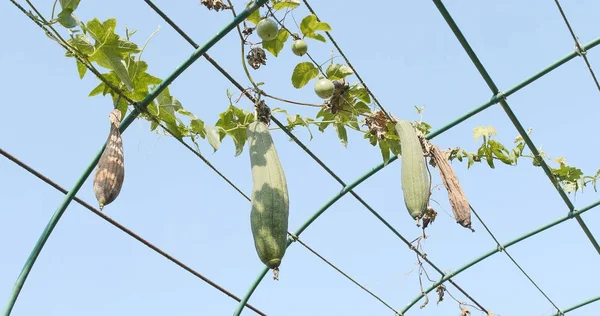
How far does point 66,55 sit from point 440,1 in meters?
1.73

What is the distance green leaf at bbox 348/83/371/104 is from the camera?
12.0 ft

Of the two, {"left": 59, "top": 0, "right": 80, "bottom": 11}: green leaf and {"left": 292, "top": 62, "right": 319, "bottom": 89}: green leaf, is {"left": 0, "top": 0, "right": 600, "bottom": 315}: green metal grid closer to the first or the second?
{"left": 292, "top": 62, "right": 319, "bottom": 89}: green leaf

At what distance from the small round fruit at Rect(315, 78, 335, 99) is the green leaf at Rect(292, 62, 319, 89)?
0.19 meters

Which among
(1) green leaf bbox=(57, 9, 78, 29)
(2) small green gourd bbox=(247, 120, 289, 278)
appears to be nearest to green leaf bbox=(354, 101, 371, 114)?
(2) small green gourd bbox=(247, 120, 289, 278)

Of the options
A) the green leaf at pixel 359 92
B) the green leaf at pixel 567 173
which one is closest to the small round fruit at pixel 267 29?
the green leaf at pixel 359 92

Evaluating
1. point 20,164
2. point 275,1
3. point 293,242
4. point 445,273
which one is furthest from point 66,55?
point 445,273

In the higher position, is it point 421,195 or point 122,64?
point 122,64

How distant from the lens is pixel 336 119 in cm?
383

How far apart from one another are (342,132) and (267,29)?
963 millimetres

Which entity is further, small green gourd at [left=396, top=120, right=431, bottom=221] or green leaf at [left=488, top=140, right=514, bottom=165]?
green leaf at [left=488, top=140, right=514, bottom=165]

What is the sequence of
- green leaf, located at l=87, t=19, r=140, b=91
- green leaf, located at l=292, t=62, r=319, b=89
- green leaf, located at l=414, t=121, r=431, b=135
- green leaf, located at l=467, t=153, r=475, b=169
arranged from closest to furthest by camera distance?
green leaf, located at l=87, t=19, r=140, b=91 → green leaf, located at l=292, t=62, r=319, b=89 → green leaf, located at l=414, t=121, r=431, b=135 → green leaf, located at l=467, t=153, r=475, b=169

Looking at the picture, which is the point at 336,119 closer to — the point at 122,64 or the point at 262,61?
the point at 262,61

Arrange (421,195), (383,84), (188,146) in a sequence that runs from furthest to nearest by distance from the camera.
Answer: (383,84), (188,146), (421,195)

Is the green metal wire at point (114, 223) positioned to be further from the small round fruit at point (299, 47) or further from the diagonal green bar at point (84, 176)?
the small round fruit at point (299, 47)
